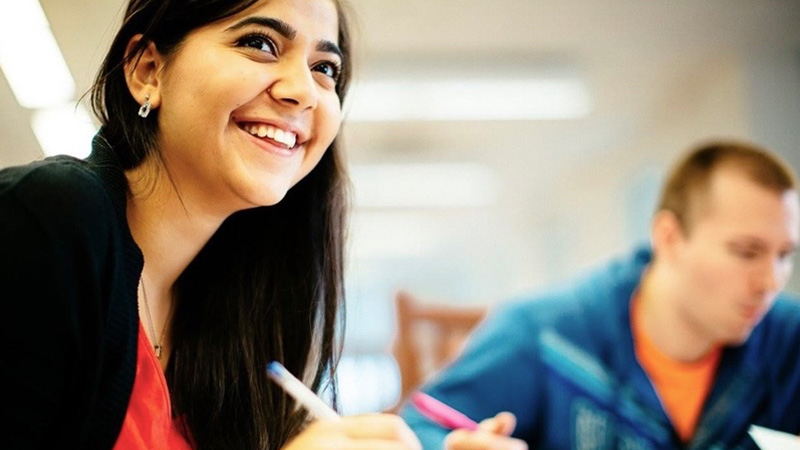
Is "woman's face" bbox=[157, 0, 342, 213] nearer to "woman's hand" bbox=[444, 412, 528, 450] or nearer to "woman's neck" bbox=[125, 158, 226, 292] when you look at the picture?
"woman's neck" bbox=[125, 158, 226, 292]

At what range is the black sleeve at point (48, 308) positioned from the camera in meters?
0.60

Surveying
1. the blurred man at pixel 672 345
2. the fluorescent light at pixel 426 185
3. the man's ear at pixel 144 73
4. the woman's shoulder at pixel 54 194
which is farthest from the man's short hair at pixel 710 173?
the fluorescent light at pixel 426 185

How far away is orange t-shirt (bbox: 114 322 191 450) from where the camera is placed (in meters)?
0.74

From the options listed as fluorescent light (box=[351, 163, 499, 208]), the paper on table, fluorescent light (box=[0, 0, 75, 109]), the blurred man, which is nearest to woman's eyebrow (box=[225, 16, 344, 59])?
the blurred man

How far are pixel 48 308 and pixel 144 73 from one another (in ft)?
1.21

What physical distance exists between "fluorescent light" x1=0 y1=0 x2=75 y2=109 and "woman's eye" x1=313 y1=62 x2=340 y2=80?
195 cm

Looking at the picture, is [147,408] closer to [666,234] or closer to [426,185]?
[666,234]

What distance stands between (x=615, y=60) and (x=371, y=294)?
298 inches

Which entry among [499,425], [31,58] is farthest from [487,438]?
[31,58]

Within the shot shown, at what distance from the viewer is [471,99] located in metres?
4.77

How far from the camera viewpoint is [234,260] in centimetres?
105

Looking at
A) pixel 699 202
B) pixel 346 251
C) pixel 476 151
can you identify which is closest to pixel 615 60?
pixel 476 151

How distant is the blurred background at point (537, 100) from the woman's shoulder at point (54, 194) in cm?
52

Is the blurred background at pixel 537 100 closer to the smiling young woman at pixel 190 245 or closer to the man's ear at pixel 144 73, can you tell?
the smiling young woman at pixel 190 245
